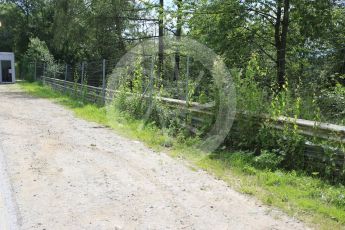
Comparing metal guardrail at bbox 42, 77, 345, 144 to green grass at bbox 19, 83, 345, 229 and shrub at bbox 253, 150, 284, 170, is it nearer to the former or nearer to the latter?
shrub at bbox 253, 150, 284, 170

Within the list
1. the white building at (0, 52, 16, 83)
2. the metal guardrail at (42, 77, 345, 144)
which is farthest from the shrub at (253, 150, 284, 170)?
the white building at (0, 52, 16, 83)

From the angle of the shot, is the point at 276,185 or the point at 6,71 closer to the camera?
the point at 276,185

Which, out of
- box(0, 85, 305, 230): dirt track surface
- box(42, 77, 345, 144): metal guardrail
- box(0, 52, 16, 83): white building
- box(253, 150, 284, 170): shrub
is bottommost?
box(0, 85, 305, 230): dirt track surface

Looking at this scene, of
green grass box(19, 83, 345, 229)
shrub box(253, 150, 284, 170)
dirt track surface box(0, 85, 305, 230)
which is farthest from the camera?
shrub box(253, 150, 284, 170)

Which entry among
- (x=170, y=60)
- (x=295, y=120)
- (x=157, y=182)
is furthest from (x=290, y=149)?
(x=170, y=60)

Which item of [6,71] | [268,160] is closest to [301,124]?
[268,160]

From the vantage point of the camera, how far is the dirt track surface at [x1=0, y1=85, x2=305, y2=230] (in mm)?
4426

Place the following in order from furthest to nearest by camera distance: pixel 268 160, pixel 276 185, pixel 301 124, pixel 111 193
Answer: pixel 268 160 < pixel 301 124 < pixel 276 185 < pixel 111 193

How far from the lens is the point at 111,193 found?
17.7ft

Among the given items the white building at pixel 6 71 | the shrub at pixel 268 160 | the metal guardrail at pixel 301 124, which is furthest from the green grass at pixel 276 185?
the white building at pixel 6 71

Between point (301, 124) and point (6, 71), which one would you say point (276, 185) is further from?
point (6, 71)

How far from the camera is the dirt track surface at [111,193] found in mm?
4426

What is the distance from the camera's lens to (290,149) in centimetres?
668

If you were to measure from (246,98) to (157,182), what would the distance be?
2.66 m
